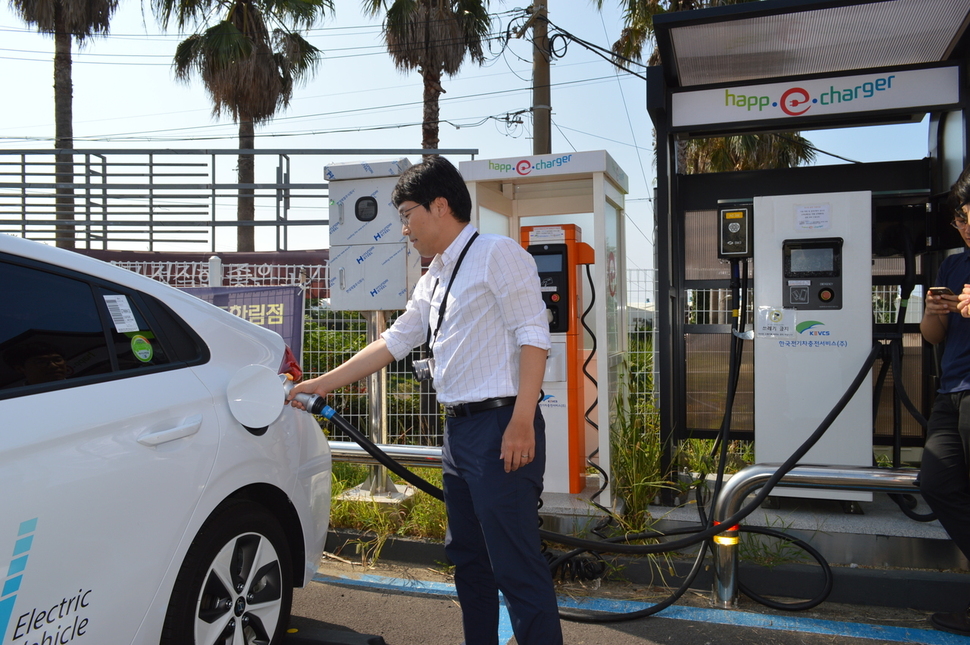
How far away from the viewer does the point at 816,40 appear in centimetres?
461

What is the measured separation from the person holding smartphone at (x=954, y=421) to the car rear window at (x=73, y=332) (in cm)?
310

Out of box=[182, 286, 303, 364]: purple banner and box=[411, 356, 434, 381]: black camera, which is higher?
box=[182, 286, 303, 364]: purple banner

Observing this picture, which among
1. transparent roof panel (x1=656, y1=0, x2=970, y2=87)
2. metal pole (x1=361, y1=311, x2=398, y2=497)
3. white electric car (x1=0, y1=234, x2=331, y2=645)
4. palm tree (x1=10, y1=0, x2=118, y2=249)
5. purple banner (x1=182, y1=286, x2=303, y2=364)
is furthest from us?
palm tree (x1=10, y1=0, x2=118, y2=249)

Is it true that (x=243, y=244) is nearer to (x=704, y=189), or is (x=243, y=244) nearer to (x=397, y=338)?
(x=704, y=189)

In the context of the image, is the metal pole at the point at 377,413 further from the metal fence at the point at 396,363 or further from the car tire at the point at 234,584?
the car tire at the point at 234,584

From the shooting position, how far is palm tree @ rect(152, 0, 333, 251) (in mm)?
13484

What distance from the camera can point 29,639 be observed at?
5.86 ft

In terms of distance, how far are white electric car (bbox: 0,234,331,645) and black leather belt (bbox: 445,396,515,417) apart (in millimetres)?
646

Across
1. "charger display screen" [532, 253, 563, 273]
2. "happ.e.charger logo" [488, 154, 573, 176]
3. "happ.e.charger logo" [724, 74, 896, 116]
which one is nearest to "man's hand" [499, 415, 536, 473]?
"charger display screen" [532, 253, 563, 273]

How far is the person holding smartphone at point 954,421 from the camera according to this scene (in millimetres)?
3150

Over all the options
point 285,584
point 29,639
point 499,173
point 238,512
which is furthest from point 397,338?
point 499,173

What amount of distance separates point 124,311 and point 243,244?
1024cm

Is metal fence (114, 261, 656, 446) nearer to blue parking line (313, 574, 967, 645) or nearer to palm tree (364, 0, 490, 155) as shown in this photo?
blue parking line (313, 574, 967, 645)

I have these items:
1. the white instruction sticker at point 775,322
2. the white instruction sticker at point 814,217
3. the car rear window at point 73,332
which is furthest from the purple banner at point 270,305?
the white instruction sticker at point 814,217
